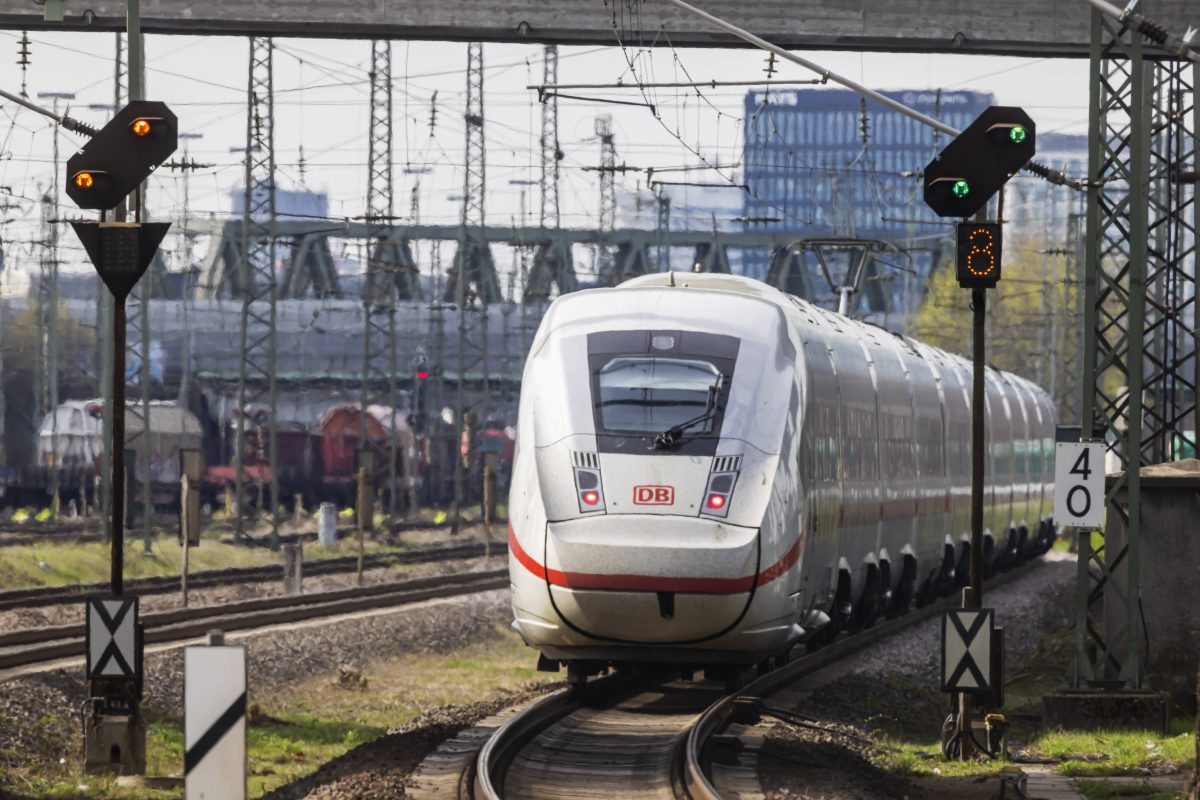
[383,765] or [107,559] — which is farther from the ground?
[383,765]

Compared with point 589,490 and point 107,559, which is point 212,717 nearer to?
point 589,490

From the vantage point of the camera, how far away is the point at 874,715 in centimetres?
1975

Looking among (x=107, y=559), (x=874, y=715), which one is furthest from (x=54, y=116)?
(x=107, y=559)

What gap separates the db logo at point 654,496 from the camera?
15688 millimetres

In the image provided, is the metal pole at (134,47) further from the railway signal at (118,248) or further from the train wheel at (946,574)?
the train wheel at (946,574)

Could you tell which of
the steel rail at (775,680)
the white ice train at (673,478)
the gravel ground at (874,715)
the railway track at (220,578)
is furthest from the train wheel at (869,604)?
the railway track at (220,578)

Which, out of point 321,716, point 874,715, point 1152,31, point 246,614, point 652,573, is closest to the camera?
point 1152,31

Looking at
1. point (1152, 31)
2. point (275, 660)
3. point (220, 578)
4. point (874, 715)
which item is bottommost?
point (220, 578)

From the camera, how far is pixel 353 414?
68.9m

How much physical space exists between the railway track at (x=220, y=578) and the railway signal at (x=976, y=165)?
19.3 m

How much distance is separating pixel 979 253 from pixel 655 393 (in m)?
2.75

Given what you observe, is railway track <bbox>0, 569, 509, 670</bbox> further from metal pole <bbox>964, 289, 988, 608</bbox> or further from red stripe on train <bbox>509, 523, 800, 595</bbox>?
metal pole <bbox>964, 289, 988, 608</bbox>

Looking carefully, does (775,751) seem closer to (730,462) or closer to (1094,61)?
(730,462)

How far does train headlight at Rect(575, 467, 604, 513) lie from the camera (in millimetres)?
15742
